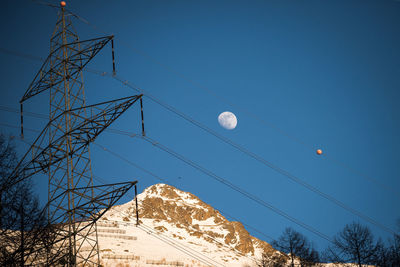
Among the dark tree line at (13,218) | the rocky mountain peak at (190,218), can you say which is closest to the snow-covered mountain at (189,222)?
the rocky mountain peak at (190,218)

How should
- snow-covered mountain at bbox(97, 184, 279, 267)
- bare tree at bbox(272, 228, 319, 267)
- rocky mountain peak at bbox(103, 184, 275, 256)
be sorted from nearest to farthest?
bare tree at bbox(272, 228, 319, 267) → snow-covered mountain at bbox(97, 184, 279, 267) → rocky mountain peak at bbox(103, 184, 275, 256)

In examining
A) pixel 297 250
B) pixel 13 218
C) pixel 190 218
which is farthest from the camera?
pixel 190 218

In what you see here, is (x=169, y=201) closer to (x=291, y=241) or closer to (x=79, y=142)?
(x=291, y=241)

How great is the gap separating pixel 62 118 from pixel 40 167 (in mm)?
2989

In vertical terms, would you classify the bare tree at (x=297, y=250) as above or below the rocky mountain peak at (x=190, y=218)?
below

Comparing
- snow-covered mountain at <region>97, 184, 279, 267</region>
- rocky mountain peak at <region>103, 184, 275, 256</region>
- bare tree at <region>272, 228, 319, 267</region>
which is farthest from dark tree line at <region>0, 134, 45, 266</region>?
rocky mountain peak at <region>103, 184, 275, 256</region>

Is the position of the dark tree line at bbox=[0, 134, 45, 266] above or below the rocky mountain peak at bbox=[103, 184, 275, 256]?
below

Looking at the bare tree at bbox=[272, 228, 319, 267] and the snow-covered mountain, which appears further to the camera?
the snow-covered mountain

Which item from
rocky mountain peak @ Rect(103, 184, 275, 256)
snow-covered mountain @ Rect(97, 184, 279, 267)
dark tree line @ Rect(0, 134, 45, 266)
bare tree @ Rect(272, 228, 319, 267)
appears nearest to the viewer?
dark tree line @ Rect(0, 134, 45, 266)

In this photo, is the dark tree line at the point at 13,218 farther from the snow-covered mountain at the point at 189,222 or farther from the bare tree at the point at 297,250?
the snow-covered mountain at the point at 189,222

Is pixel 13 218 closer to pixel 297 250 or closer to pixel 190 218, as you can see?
pixel 297 250

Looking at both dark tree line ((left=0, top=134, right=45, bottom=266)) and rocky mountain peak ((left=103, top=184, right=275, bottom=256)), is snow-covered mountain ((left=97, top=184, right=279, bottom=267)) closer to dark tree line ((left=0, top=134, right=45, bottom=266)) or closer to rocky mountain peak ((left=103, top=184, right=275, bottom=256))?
rocky mountain peak ((left=103, top=184, right=275, bottom=256))

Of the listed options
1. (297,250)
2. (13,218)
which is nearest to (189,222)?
(297,250)

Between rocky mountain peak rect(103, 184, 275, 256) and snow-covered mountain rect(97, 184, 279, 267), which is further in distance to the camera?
rocky mountain peak rect(103, 184, 275, 256)
